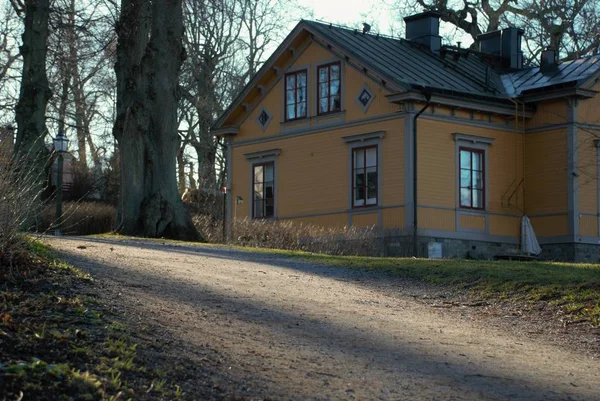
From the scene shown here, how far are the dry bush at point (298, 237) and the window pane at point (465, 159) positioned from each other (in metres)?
3.28

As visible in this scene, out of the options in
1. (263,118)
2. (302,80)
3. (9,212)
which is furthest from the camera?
(263,118)

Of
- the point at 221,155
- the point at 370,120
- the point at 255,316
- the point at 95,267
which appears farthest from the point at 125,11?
the point at 221,155

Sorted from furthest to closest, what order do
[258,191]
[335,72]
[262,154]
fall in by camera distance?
1. [258,191]
2. [262,154]
3. [335,72]

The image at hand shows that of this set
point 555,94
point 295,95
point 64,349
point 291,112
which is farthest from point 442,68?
point 64,349

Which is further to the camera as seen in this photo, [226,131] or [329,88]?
[226,131]

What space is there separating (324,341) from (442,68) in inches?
927

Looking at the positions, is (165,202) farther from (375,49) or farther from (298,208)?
(375,49)

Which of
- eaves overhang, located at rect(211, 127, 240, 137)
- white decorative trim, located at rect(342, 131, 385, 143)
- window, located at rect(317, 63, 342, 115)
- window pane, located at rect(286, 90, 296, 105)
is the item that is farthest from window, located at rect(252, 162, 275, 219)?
white decorative trim, located at rect(342, 131, 385, 143)

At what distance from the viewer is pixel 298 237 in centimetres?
2920

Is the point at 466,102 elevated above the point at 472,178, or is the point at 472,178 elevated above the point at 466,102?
the point at 466,102

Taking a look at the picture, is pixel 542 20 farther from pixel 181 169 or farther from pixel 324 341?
pixel 324 341

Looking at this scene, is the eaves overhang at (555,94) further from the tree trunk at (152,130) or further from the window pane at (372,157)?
the tree trunk at (152,130)

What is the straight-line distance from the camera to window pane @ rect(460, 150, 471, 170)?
31.2m

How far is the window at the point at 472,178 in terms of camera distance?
31172 mm
